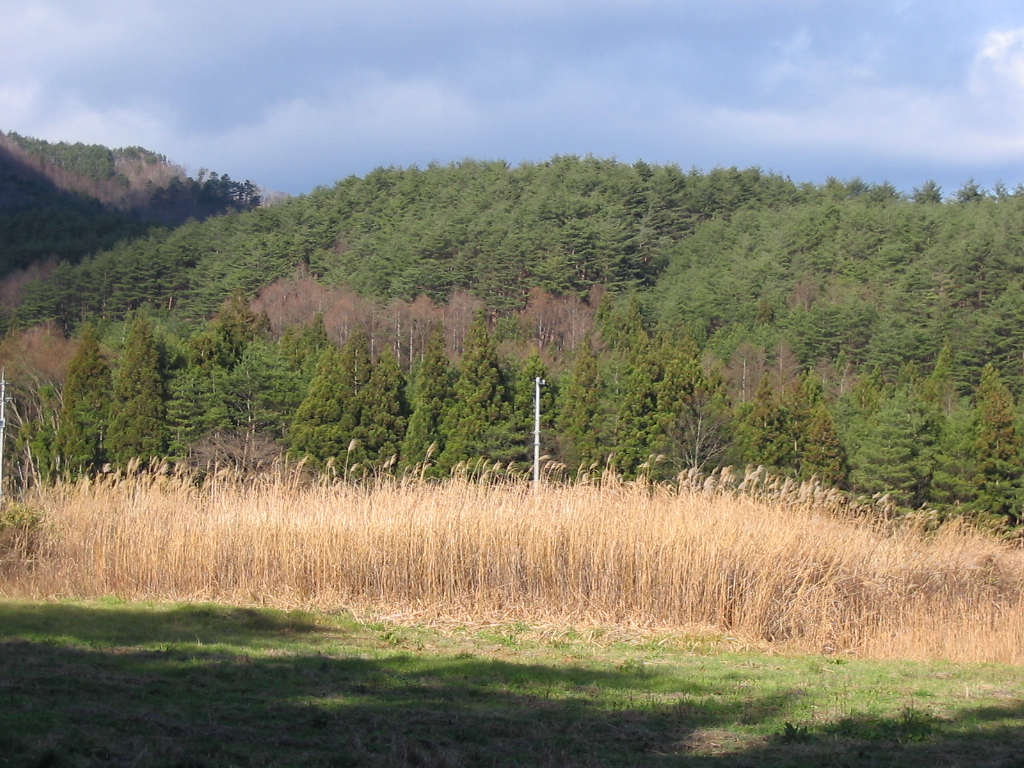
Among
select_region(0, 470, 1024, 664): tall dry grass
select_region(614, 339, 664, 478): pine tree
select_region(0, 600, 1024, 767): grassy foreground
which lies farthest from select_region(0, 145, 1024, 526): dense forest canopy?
select_region(0, 600, 1024, 767): grassy foreground

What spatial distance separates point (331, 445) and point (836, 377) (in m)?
27.8

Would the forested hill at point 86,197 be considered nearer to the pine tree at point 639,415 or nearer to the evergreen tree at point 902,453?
the pine tree at point 639,415

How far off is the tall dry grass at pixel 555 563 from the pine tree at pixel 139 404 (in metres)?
25.7

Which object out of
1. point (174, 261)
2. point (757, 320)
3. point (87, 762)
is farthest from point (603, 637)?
point (174, 261)

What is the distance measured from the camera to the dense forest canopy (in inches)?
1407

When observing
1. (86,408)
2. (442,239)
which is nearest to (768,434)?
(86,408)

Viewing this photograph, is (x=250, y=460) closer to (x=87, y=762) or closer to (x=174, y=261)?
(x=87, y=762)

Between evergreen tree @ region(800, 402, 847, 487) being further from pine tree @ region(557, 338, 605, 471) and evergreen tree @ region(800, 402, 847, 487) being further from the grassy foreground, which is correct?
the grassy foreground

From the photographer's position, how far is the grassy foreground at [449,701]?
4.64 m

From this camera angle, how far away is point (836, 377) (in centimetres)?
5144

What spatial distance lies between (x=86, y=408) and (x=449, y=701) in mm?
34965

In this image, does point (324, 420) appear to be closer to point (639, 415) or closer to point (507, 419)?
point (507, 419)

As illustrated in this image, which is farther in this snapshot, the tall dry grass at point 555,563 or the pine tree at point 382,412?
the pine tree at point 382,412

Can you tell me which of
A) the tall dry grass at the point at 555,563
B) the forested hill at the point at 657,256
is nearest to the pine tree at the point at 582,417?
the forested hill at the point at 657,256
